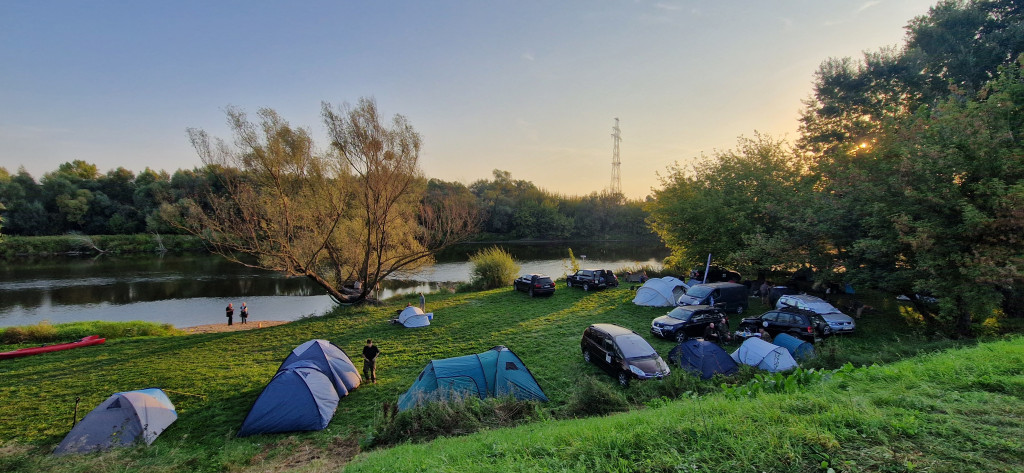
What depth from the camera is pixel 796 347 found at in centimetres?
1124

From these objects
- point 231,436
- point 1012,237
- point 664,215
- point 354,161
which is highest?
point 354,161

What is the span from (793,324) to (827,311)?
8.22 ft

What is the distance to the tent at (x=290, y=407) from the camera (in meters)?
8.62

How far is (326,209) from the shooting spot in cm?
2178

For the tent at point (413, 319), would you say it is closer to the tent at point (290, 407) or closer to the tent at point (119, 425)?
the tent at point (290, 407)

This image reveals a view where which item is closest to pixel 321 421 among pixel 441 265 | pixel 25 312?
pixel 25 312

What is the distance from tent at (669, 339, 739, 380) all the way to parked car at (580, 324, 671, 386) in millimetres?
566

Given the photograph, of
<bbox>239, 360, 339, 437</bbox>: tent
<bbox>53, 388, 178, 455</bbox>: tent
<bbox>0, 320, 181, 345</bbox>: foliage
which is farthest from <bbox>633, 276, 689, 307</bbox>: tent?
<bbox>0, 320, 181, 345</bbox>: foliage

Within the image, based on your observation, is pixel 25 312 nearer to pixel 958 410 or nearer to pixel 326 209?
pixel 326 209

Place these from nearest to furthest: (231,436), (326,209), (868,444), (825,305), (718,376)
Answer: (868,444), (231,436), (718,376), (825,305), (326,209)

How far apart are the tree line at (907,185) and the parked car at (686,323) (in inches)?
172

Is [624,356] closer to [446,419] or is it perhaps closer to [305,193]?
[446,419]

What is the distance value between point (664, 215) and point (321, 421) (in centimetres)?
2356

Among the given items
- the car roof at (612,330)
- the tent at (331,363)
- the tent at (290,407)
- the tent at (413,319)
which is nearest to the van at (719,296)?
the car roof at (612,330)
